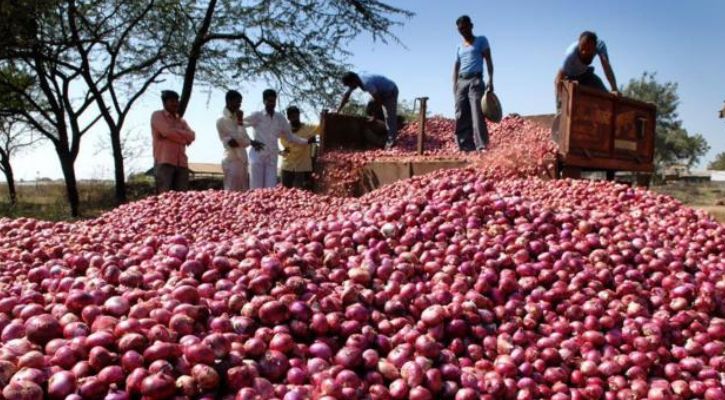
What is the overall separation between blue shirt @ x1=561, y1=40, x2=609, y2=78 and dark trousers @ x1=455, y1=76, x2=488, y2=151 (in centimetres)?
110

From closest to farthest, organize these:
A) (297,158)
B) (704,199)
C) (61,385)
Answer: (61,385) < (297,158) < (704,199)

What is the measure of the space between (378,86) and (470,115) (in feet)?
6.79

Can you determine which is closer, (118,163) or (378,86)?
(378,86)

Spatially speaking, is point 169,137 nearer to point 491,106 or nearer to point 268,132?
point 268,132

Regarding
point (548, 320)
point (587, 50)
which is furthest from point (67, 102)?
point (548, 320)

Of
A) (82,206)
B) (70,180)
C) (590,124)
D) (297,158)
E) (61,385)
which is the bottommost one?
(82,206)

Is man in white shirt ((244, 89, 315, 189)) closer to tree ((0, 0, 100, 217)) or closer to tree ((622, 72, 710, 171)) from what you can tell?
tree ((0, 0, 100, 217))

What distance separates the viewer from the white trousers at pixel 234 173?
7.68m

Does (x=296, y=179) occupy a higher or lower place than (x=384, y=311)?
higher

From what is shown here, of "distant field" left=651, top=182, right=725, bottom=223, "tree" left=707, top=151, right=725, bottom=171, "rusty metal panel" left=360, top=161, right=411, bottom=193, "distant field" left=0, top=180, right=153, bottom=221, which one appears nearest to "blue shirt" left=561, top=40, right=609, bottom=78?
"rusty metal panel" left=360, top=161, right=411, bottom=193

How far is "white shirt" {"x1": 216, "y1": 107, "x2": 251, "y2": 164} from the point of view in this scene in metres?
7.51

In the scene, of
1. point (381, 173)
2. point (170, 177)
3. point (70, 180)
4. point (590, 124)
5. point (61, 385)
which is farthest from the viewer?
point (70, 180)

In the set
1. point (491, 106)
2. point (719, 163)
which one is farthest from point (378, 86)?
point (719, 163)

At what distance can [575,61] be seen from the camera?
670cm
